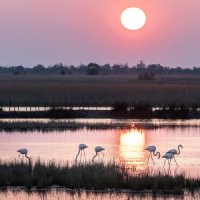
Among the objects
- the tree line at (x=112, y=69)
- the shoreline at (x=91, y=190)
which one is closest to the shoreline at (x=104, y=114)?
the shoreline at (x=91, y=190)

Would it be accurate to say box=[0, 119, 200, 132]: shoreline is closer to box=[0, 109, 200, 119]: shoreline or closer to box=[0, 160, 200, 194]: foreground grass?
box=[0, 109, 200, 119]: shoreline

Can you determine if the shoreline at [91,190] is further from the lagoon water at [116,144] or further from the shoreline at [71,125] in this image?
the shoreline at [71,125]

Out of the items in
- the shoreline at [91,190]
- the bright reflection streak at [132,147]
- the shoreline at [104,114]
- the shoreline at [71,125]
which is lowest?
the shoreline at [91,190]

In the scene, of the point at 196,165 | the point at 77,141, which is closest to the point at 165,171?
the point at 196,165

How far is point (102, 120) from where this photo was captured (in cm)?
3528

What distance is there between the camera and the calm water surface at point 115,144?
69.0 ft

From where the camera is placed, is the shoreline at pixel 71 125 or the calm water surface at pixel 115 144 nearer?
the calm water surface at pixel 115 144

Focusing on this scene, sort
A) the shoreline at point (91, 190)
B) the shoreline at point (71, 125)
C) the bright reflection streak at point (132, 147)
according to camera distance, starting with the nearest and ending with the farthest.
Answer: the shoreline at point (91, 190)
the bright reflection streak at point (132, 147)
the shoreline at point (71, 125)

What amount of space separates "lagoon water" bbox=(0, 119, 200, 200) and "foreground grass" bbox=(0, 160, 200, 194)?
77.9 inches

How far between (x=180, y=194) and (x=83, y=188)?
88.5 inches

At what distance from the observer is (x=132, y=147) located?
25.0 meters

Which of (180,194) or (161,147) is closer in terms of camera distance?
(180,194)

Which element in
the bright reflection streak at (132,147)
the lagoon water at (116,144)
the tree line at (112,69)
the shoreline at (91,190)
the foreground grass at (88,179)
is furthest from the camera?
the tree line at (112,69)

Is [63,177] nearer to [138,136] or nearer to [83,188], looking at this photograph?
[83,188]
